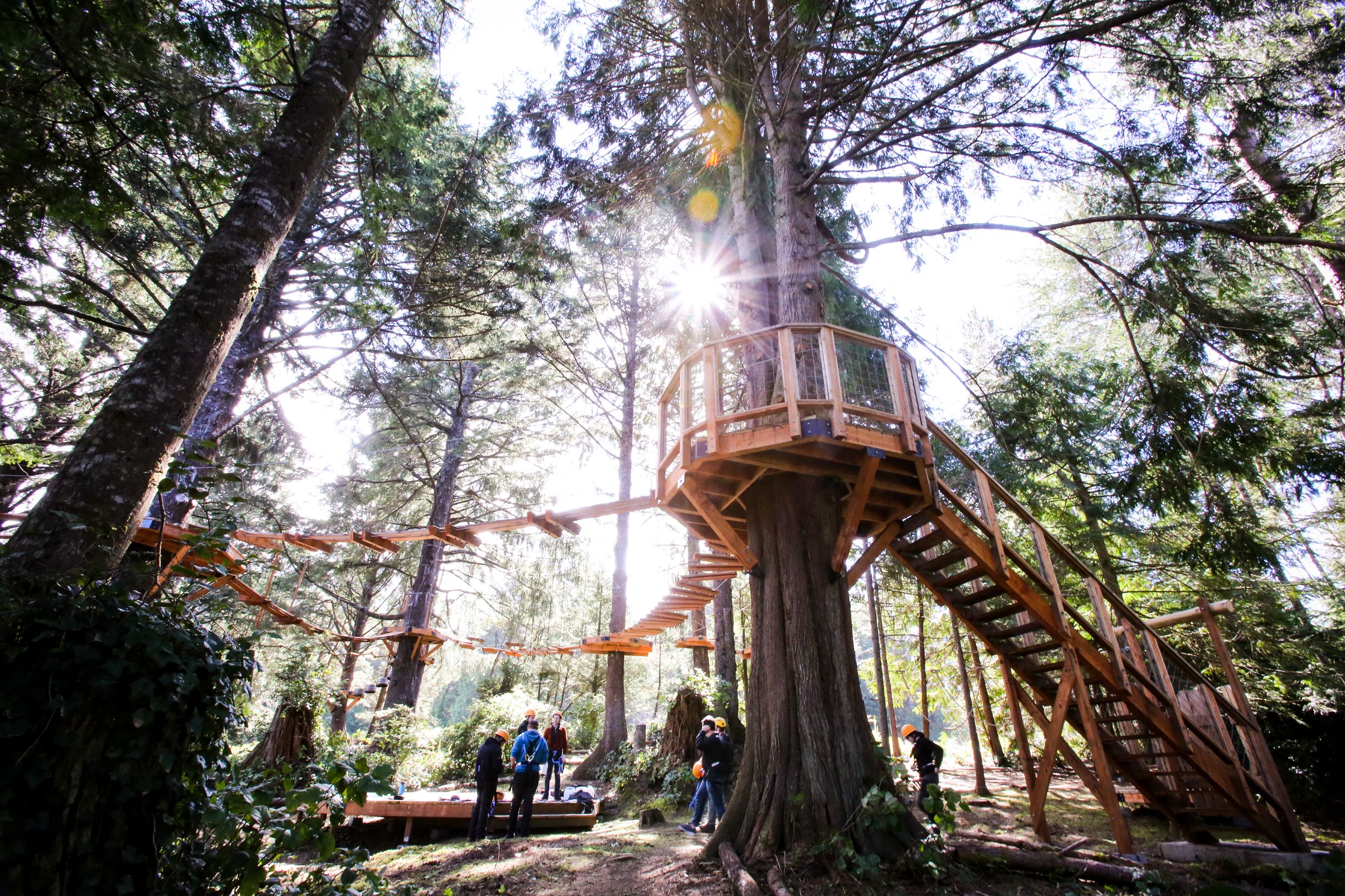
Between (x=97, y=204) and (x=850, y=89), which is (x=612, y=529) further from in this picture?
(x=97, y=204)

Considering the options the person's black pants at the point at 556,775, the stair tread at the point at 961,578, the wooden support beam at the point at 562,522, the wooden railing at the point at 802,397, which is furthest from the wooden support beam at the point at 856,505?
the person's black pants at the point at 556,775

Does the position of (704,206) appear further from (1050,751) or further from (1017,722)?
(1050,751)

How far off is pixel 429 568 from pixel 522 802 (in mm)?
7391

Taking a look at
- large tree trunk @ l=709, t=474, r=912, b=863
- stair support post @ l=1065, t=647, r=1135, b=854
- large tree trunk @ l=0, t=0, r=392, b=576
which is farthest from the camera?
stair support post @ l=1065, t=647, r=1135, b=854

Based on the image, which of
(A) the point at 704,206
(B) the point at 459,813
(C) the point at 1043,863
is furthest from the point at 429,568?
(C) the point at 1043,863

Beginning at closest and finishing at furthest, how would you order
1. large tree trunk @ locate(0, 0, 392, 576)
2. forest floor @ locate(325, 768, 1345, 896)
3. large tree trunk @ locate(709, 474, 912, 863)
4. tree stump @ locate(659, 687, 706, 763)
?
large tree trunk @ locate(0, 0, 392, 576)
forest floor @ locate(325, 768, 1345, 896)
large tree trunk @ locate(709, 474, 912, 863)
tree stump @ locate(659, 687, 706, 763)

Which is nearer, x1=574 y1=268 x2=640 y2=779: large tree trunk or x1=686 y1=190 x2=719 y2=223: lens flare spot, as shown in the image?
x1=686 y1=190 x2=719 y2=223: lens flare spot

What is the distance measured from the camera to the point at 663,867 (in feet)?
15.4

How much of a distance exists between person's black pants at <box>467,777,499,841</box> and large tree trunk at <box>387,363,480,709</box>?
5.26 m

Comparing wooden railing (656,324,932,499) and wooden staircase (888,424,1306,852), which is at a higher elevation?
wooden railing (656,324,932,499)

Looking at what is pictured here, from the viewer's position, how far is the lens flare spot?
10.1 metres

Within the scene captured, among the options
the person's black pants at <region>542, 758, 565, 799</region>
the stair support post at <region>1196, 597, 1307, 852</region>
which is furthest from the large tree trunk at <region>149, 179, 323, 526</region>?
the stair support post at <region>1196, 597, 1307, 852</region>

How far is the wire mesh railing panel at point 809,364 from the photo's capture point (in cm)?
543

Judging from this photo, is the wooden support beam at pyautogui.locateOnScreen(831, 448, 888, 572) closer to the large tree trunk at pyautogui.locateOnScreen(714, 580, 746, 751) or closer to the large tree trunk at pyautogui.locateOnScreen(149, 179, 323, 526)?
the large tree trunk at pyautogui.locateOnScreen(714, 580, 746, 751)
